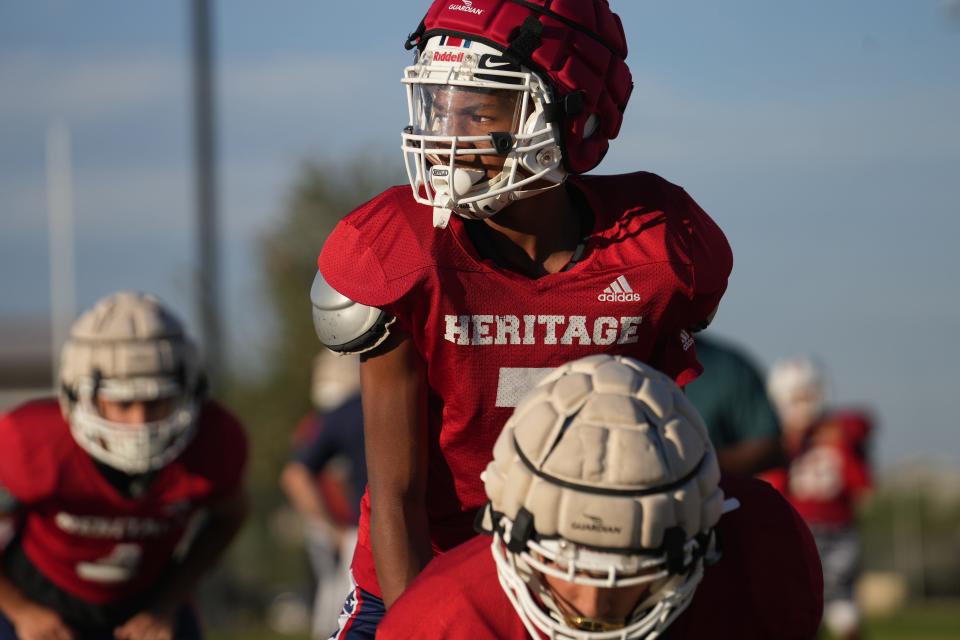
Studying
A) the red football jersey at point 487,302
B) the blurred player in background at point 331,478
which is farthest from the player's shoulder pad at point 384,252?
the blurred player in background at point 331,478

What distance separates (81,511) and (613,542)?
338 centimetres

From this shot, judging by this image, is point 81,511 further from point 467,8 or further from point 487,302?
point 467,8

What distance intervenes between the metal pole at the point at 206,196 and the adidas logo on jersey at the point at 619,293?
9.61m

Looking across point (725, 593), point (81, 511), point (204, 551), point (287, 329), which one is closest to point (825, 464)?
point (204, 551)

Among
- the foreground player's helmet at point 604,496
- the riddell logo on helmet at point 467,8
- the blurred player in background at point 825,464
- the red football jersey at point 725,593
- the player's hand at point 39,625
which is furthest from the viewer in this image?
the blurred player in background at point 825,464

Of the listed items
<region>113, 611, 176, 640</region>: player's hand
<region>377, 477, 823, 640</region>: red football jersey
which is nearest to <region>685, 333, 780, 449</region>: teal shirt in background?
<region>113, 611, 176, 640</region>: player's hand

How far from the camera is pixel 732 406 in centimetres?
686

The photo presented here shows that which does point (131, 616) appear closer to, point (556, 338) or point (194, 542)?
point (194, 542)

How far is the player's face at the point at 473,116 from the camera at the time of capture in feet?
10.4

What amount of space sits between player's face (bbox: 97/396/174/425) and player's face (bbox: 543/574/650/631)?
3.16m

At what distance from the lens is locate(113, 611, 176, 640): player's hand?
5391mm

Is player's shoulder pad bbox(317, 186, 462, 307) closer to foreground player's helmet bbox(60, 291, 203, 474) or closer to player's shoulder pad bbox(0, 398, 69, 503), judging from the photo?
foreground player's helmet bbox(60, 291, 203, 474)

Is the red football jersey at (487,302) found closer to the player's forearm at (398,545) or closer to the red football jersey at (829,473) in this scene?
the player's forearm at (398,545)

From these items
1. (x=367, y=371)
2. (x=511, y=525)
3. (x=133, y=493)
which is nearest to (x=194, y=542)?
(x=133, y=493)
